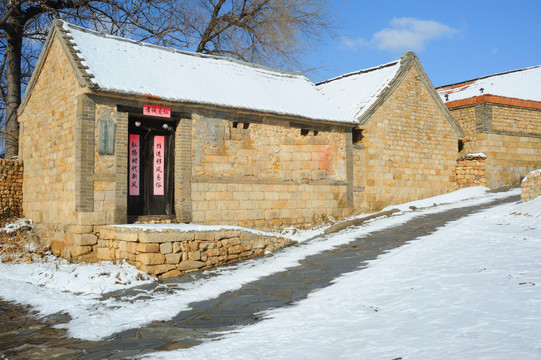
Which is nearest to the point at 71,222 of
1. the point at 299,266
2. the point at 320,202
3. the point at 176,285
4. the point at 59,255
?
the point at 59,255

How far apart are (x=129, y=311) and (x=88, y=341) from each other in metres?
1.36

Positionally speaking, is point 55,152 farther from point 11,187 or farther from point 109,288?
point 109,288

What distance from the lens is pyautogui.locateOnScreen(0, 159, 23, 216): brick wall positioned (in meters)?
13.0

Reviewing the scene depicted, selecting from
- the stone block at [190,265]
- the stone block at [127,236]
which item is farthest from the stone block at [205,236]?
the stone block at [127,236]

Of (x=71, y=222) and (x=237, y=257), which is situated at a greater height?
(x=71, y=222)

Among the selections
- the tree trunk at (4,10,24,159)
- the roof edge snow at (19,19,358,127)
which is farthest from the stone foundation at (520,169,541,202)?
the tree trunk at (4,10,24,159)

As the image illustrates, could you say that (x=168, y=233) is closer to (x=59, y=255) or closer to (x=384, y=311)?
(x=59, y=255)

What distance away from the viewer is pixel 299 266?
9320 mm

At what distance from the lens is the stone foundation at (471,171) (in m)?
18.3

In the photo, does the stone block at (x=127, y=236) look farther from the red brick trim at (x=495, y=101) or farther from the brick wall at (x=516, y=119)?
the brick wall at (x=516, y=119)

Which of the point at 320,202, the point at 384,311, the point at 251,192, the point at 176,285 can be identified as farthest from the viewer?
the point at 320,202

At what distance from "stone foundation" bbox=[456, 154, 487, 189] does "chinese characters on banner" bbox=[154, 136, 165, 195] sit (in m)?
12.0

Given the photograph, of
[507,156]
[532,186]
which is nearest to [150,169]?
[532,186]

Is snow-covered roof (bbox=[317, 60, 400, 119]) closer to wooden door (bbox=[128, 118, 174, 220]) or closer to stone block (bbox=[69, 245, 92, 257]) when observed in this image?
wooden door (bbox=[128, 118, 174, 220])
